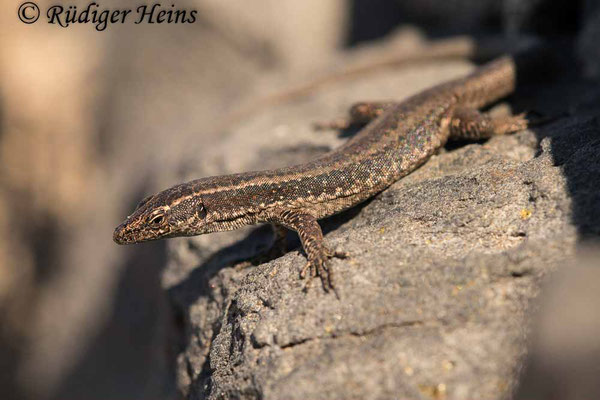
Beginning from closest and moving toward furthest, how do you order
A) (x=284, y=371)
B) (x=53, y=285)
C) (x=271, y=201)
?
(x=284, y=371)
(x=271, y=201)
(x=53, y=285)

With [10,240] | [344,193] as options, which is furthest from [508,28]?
[10,240]

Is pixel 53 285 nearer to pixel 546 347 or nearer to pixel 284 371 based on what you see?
pixel 284 371

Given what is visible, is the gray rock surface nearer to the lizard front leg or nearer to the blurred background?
the lizard front leg

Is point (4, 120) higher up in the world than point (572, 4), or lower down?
lower down

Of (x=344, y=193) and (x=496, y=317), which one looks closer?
(x=496, y=317)

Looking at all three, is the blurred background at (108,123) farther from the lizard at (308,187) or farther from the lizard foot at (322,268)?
the lizard foot at (322,268)

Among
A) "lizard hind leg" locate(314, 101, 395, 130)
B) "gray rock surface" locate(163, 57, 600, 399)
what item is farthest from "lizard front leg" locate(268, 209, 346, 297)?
"lizard hind leg" locate(314, 101, 395, 130)
